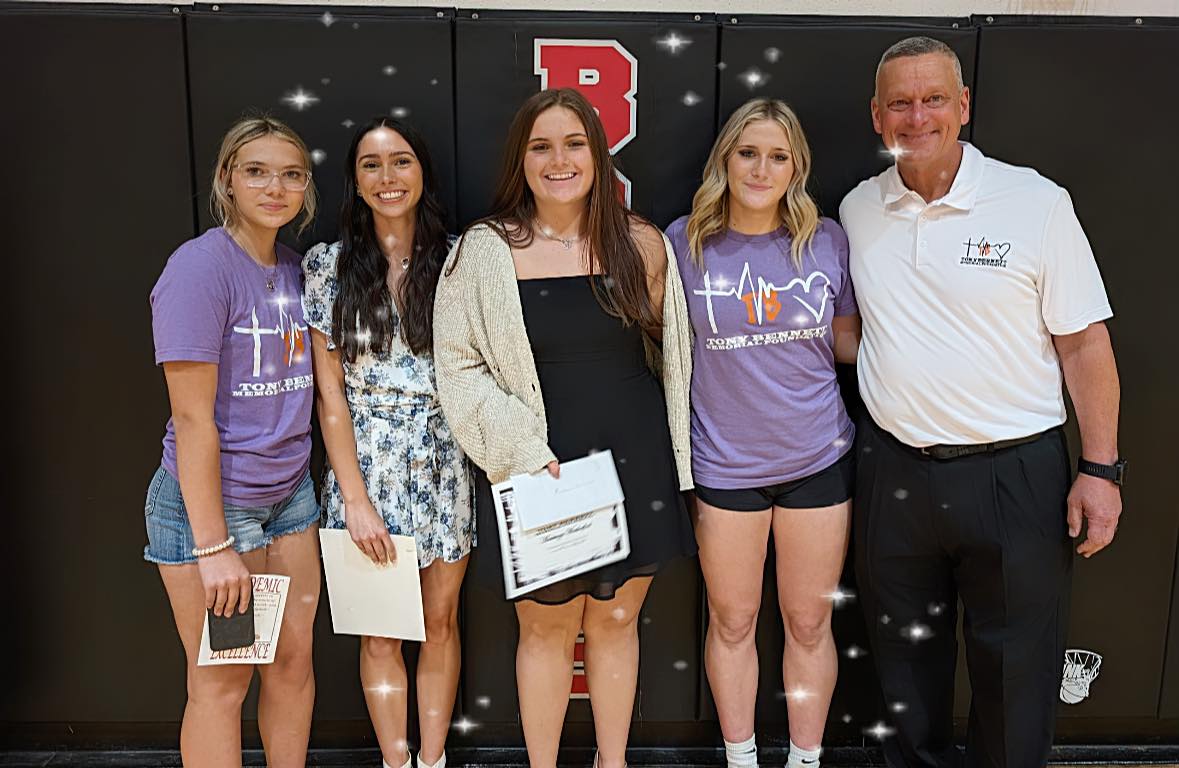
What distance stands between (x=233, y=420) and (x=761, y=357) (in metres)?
1.17

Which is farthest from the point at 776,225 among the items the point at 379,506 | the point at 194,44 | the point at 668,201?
the point at 194,44

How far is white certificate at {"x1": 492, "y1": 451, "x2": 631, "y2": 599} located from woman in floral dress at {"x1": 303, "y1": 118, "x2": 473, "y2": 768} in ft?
0.70

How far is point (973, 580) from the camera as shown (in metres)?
2.12

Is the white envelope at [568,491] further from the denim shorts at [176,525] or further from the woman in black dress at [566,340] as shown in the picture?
the denim shorts at [176,525]

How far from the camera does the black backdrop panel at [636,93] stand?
7.56 feet

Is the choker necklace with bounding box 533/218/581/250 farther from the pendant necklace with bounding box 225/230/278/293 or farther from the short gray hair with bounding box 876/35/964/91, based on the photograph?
the short gray hair with bounding box 876/35/964/91

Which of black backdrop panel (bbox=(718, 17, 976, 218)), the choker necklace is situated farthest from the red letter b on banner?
the choker necklace

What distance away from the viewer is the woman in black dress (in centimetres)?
198

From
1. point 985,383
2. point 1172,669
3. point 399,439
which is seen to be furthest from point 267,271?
point 1172,669

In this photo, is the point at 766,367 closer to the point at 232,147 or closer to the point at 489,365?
the point at 489,365

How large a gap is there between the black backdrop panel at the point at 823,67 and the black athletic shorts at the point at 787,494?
2.69 ft

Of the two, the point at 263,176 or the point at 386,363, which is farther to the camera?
the point at 386,363
